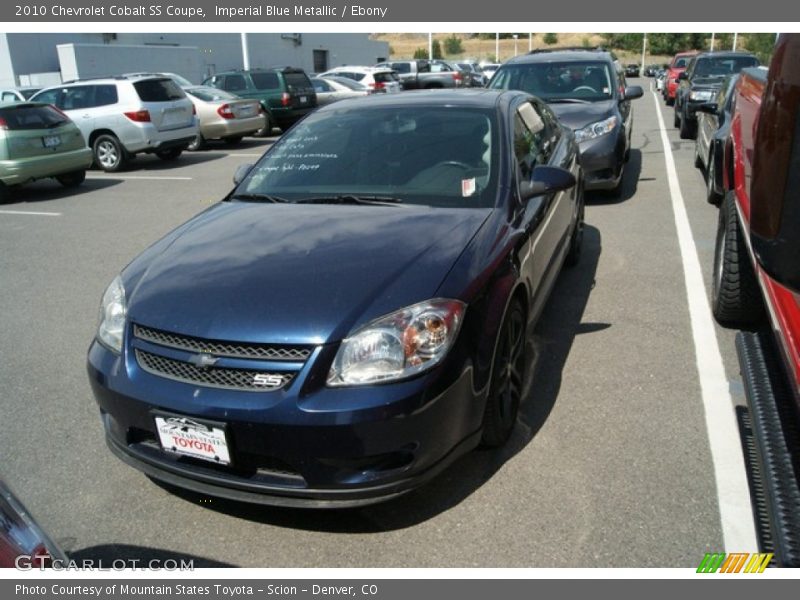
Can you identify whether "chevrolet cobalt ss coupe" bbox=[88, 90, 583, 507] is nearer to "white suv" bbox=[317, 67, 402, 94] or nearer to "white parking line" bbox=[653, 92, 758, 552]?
"white parking line" bbox=[653, 92, 758, 552]

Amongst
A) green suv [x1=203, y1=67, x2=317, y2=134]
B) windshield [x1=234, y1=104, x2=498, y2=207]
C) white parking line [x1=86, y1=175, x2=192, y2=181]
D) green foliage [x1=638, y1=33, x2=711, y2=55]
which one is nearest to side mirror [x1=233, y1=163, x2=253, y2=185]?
windshield [x1=234, y1=104, x2=498, y2=207]

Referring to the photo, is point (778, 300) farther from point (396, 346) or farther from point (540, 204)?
point (540, 204)

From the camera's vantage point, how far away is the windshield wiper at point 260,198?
382 cm

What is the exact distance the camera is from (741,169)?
13.5 ft

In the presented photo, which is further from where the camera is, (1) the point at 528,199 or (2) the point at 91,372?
(1) the point at 528,199

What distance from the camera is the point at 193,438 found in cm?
257

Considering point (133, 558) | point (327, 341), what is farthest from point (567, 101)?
point (133, 558)

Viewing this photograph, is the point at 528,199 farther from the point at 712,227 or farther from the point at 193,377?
the point at 712,227

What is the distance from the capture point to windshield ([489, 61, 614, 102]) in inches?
346

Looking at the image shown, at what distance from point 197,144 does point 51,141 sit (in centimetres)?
441

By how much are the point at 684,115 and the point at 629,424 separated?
12.6 metres

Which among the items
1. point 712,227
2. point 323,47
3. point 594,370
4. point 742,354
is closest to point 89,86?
point 712,227

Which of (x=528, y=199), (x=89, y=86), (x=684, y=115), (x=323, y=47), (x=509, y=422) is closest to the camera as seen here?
(x=509, y=422)
